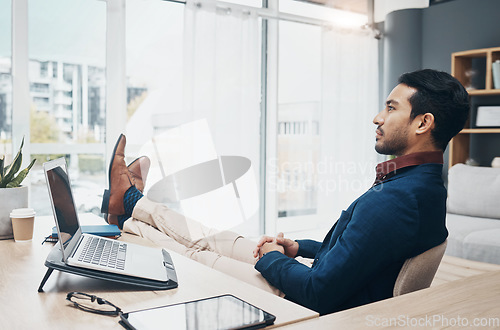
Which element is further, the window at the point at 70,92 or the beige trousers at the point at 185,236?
the window at the point at 70,92

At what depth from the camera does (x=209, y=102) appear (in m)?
3.62

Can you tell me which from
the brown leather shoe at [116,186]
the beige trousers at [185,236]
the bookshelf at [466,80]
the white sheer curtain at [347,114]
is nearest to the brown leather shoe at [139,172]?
the brown leather shoe at [116,186]

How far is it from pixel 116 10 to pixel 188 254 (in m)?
2.30

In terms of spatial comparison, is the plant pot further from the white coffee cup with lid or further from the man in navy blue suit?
the man in navy blue suit

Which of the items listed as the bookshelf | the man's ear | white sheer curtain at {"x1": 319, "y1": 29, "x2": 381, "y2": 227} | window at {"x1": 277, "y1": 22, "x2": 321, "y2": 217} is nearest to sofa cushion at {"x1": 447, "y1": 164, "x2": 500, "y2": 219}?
the bookshelf

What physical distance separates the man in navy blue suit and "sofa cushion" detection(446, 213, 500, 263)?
65.0 inches

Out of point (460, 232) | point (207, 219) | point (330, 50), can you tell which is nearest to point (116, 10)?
point (207, 219)

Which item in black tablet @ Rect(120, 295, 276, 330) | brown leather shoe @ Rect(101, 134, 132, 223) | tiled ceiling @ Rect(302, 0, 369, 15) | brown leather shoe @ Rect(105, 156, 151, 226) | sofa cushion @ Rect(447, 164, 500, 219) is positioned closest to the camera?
black tablet @ Rect(120, 295, 276, 330)

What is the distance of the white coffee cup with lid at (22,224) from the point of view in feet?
4.99

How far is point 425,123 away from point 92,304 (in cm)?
108

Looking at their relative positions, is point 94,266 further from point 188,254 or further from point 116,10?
point 116,10

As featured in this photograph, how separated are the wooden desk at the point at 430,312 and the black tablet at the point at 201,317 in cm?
7

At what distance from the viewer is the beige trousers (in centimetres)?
182

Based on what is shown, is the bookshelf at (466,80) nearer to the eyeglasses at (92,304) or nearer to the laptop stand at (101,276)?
the laptop stand at (101,276)
